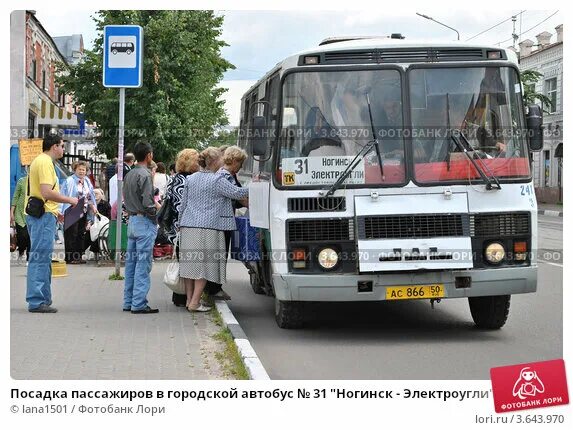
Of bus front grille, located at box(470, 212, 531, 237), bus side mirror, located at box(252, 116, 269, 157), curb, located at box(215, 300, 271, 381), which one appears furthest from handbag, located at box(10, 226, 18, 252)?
bus front grille, located at box(470, 212, 531, 237)

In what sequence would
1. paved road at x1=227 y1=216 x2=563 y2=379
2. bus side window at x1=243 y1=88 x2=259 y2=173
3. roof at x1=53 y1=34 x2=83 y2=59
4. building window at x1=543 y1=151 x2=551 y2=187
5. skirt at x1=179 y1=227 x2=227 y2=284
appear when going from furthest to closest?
roof at x1=53 y1=34 x2=83 y2=59, building window at x1=543 y1=151 x2=551 y2=187, bus side window at x1=243 y1=88 x2=259 y2=173, skirt at x1=179 y1=227 x2=227 y2=284, paved road at x1=227 y1=216 x2=563 y2=379

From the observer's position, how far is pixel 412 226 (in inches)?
377

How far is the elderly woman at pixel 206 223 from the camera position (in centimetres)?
1130

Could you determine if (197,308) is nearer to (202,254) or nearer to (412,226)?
(202,254)

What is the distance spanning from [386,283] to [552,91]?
4624 cm

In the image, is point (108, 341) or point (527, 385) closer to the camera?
point (527, 385)

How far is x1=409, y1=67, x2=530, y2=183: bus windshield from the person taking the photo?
980 centimetres

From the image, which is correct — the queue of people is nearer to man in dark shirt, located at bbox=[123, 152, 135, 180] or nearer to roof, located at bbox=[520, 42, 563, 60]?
man in dark shirt, located at bbox=[123, 152, 135, 180]

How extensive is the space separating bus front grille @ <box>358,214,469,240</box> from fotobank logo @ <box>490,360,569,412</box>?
167 centimetres

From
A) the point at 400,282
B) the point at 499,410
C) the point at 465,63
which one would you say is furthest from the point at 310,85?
the point at 499,410

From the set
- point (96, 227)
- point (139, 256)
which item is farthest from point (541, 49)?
point (139, 256)

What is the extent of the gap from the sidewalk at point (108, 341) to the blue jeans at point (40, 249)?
38cm

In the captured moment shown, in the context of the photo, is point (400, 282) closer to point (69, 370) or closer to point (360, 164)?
point (360, 164)

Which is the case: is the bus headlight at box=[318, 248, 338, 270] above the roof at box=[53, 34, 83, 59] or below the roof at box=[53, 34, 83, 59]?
below
